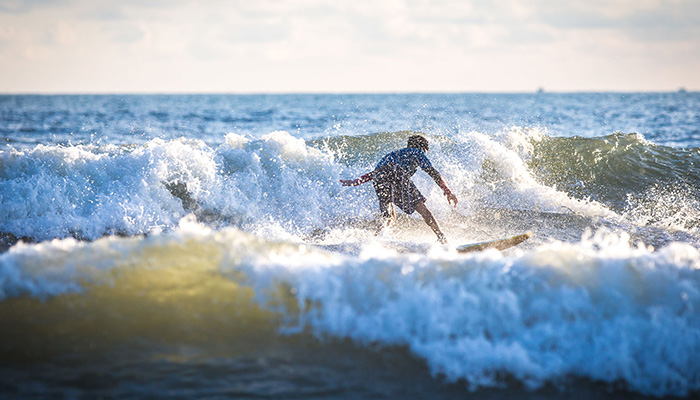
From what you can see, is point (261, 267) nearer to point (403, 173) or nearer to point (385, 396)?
point (385, 396)

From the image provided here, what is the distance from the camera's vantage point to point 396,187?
7.39 metres

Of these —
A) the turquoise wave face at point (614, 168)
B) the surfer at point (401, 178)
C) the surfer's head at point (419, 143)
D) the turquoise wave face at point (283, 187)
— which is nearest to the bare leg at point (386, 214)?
the surfer at point (401, 178)

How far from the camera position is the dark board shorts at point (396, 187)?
24.1 feet

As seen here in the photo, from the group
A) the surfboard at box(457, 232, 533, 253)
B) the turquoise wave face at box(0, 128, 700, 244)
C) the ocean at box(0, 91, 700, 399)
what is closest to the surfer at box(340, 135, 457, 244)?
the surfboard at box(457, 232, 533, 253)

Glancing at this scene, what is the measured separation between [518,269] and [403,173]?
10.5 ft

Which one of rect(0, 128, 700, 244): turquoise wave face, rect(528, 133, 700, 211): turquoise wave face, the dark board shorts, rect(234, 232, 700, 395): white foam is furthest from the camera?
rect(528, 133, 700, 211): turquoise wave face

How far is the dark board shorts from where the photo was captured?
7.34 metres

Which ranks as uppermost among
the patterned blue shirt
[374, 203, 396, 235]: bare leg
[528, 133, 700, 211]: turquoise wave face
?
the patterned blue shirt

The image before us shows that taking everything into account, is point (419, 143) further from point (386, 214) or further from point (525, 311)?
point (525, 311)

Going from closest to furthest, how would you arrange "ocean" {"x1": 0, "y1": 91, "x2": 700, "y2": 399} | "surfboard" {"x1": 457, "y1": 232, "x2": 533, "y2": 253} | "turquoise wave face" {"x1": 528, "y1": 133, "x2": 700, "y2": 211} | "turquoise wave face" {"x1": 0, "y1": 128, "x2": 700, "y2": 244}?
"ocean" {"x1": 0, "y1": 91, "x2": 700, "y2": 399}, "surfboard" {"x1": 457, "y1": 232, "x2": 533, "y2": 253}, "turquoise wave face" {"x1": 0, "y1": 128, "x2": 700, "y2": 244}, "turquoise wave face" {"x1": 528, "y1": 133, "x2": 700, "y2": 211}

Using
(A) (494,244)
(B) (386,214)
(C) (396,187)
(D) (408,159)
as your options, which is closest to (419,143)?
(D) (408,159)

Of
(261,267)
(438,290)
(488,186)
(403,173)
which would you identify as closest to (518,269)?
(438,290)

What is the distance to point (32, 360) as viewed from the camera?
3.69 m

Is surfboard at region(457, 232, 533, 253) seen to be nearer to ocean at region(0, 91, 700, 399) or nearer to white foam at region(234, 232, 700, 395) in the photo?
ocean at region(0, 91, 700, 399)
